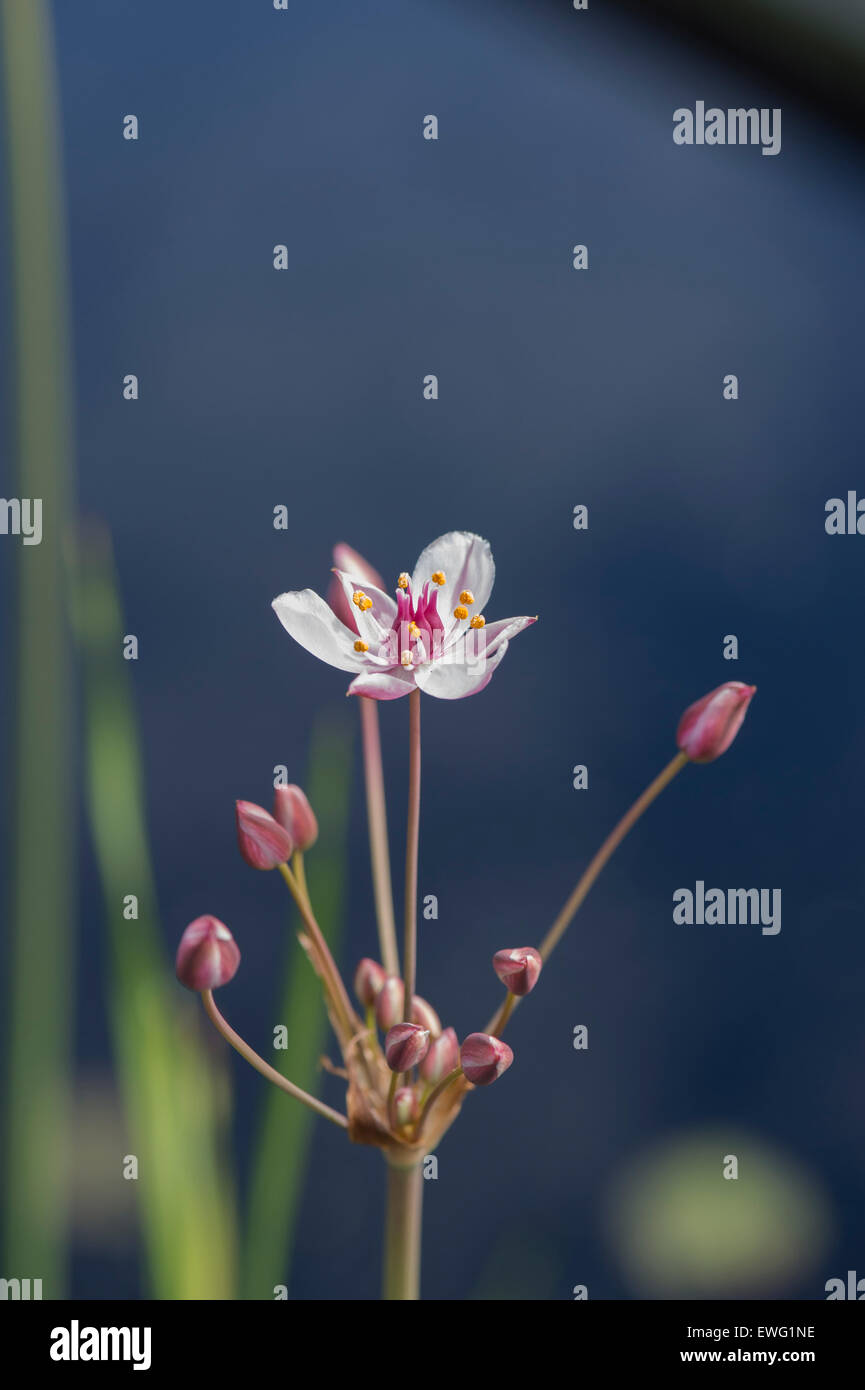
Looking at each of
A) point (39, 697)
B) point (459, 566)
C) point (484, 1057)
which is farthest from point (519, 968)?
point (39, 697)

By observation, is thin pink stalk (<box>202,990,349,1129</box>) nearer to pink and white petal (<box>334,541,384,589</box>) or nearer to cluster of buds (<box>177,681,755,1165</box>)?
cluster of buds (<box>177,681,755,1165</box>)

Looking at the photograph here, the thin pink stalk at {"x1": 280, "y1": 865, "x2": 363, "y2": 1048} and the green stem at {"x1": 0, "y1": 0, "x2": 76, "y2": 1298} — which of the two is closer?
the thin pink stalk at {"x1": 280, "y1": 865, "x2": 363, "y2": 1048}

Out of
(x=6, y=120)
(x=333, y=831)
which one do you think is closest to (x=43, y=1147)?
(x=333, y=831)

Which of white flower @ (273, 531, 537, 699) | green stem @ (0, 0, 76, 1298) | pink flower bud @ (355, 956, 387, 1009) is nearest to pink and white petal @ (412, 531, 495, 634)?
white flower @ (273, 531, 537, 699)

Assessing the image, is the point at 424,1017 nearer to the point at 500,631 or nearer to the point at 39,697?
the point at 500,631

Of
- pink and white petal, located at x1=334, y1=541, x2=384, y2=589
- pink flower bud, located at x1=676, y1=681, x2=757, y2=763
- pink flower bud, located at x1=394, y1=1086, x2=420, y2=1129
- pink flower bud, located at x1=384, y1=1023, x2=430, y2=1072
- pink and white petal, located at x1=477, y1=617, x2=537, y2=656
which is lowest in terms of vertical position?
pink flower bud, located at x1=394, y1=1086, x2=420, y2=1129
